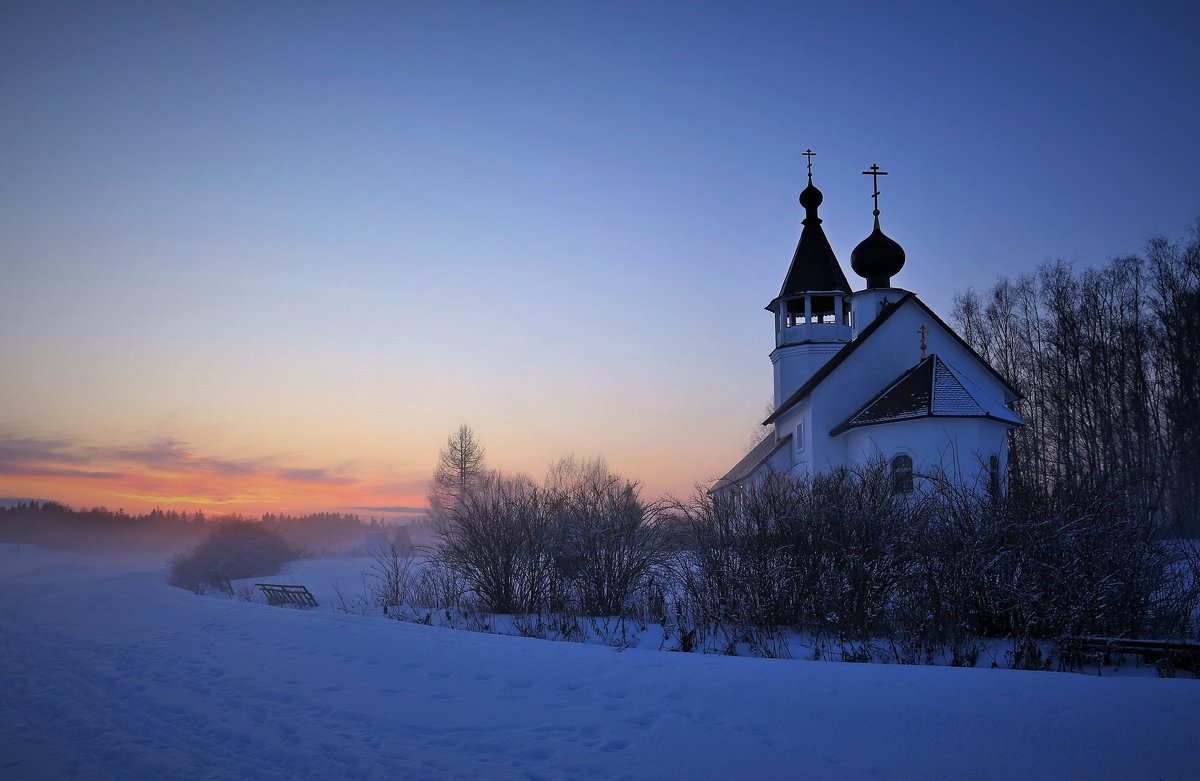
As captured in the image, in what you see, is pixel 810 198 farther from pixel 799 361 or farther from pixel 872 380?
pixel 872 380

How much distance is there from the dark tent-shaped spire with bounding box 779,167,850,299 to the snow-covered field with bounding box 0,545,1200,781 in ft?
78.4

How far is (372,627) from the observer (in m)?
9.46

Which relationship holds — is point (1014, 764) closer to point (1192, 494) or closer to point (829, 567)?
point (829, 567)

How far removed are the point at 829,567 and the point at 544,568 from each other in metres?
5.03

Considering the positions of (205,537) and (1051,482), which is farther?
(205,537)

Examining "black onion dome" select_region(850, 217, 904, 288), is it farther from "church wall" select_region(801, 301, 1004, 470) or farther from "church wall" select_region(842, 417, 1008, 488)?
"church wall" select_region(842, 417, 1008, 488)

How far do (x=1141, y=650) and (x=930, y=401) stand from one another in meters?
13.8

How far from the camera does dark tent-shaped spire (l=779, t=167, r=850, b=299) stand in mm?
28766

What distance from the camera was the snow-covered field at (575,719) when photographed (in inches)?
179

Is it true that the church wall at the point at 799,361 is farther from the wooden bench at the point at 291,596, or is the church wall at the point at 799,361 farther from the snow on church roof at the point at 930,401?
the wooden bench at the point at 291,596

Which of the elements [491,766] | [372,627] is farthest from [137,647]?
[491,766]

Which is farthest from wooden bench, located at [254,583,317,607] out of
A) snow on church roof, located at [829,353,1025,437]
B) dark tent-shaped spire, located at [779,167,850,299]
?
dark tent-shaped spire, located at [779,167,850,299]

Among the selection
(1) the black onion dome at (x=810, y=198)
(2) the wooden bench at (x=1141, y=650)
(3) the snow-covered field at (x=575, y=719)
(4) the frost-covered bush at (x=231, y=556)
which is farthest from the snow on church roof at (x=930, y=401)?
(4) the frost-covered bush at (x=231, y=556)

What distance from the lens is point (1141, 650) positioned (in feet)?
22.1
